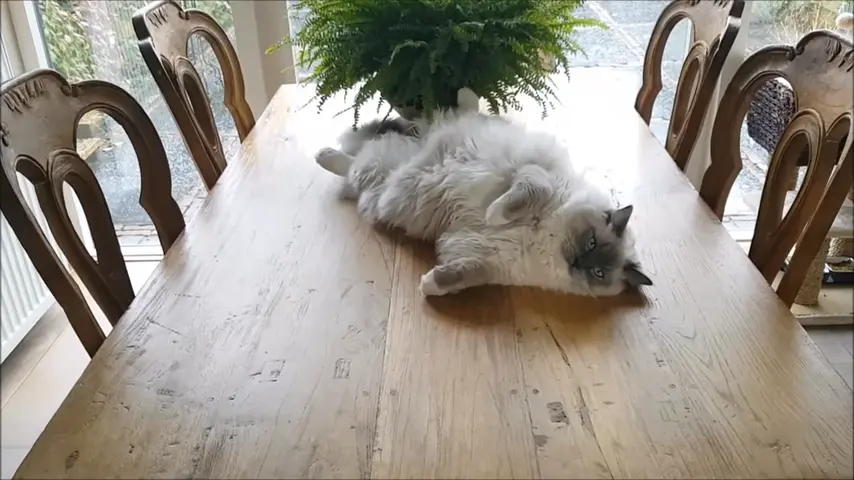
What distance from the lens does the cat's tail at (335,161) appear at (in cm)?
162

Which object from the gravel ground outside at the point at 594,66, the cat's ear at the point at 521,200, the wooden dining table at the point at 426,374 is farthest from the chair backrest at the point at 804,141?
the gravel ground outside at the point at 594,66

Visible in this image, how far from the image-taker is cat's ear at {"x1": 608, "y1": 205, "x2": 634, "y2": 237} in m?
1.26

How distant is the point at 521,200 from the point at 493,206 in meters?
0.05

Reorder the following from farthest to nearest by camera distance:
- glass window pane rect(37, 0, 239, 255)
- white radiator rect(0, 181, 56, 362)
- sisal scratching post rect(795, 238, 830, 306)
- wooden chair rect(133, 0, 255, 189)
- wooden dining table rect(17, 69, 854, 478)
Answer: glass window pane rect(37, 0, 239, 255), sisal scratching post rect(795, 238, 830, 306), white radiator rect(0, 181, 56, 362), wooden chair rect(133, 0, 255, 189), wooden dining table rect(17, 69, 854, 478)

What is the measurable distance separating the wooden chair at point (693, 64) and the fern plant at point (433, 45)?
0.35 m

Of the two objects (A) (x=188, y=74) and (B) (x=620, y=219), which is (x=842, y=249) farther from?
(A) (x=188, y=74)

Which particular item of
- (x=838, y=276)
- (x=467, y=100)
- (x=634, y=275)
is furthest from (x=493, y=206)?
(x=838, y=276)

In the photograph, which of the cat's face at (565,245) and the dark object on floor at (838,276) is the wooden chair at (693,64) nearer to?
the cat's face at (565,245)

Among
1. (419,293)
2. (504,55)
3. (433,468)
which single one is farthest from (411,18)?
(433,468)

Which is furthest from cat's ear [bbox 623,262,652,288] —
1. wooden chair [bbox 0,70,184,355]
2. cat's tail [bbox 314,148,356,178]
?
wooden chair [bbox 0,70,184,355]

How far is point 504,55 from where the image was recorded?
1582mm

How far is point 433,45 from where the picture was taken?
60.7 inches

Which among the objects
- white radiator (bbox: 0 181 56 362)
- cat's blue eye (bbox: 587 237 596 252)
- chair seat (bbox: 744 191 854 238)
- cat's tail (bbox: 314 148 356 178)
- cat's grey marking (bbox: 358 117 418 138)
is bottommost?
white radiator (bbox: 0 181 56 362)

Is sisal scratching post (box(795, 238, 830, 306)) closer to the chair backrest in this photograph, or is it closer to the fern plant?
the chair backrest
